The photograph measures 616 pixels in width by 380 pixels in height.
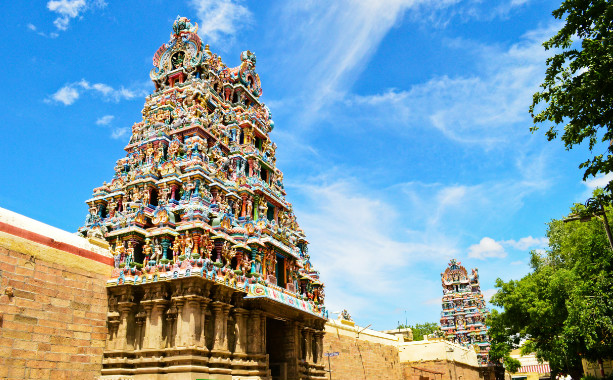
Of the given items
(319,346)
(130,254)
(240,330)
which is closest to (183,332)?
(240,330)

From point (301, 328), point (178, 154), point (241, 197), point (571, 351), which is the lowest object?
point (571, 351)

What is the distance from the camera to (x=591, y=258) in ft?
80.9

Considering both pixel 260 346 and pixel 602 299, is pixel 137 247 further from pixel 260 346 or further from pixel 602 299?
pixel 602 299

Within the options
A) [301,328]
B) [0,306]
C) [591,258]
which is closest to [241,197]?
[301,328]

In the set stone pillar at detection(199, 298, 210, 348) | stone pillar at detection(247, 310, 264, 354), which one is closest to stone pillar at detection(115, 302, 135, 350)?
stone pillar at detection(199, 298, 210, 348)

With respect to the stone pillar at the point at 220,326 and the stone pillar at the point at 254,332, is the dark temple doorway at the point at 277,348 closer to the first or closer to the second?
the stone pillar at the point at 254,332

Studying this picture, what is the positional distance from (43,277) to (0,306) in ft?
5.88

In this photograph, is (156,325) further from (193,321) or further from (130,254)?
(130,254)

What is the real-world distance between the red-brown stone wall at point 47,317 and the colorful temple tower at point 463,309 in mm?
51336

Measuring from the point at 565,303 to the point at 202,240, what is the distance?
19523 mm

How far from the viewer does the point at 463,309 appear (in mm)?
62875

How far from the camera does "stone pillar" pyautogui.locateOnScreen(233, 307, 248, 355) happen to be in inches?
794

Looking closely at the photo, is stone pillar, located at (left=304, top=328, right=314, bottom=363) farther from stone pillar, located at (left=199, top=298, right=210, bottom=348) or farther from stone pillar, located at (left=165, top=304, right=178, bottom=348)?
stone pillar, located at (left=165, top=304, right=178, bottom=348)

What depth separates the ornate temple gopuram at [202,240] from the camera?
18.5 meters
